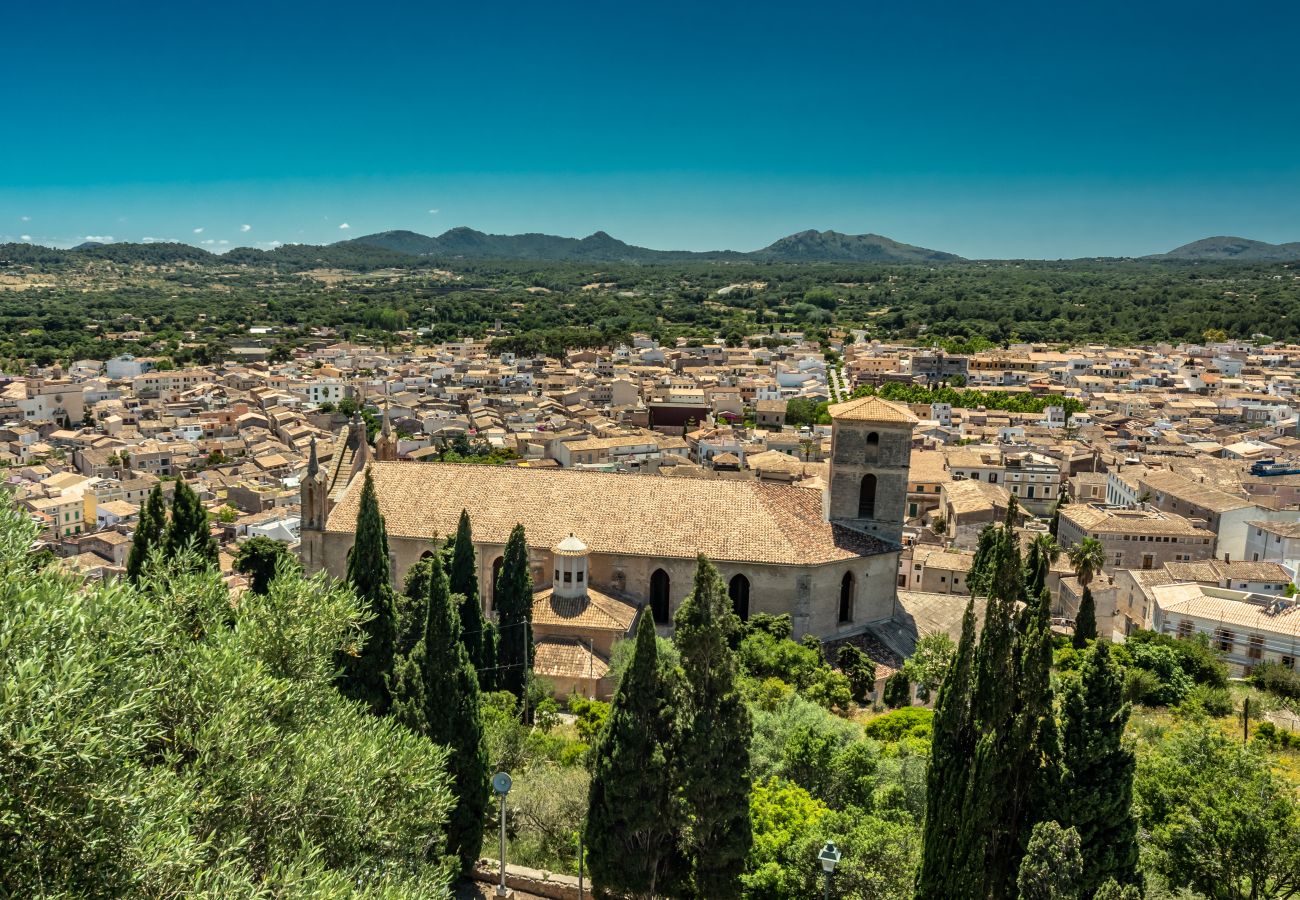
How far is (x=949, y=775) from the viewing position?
15.5 m

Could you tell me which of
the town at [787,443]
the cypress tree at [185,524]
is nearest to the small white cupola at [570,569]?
the town at [787,443]

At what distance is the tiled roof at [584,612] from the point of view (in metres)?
31.2

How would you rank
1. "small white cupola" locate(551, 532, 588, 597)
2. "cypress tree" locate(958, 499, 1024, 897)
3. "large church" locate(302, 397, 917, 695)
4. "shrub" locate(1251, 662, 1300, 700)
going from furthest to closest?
1. "shrub" locate(1251, 662, 1300, 700)
2. "large church" locate(302, 397, 917, 695)
3. "small white cupola" locate(551, 532, 588, 597)
4. "cypress tree" locate(958, 499, 1024, 897)

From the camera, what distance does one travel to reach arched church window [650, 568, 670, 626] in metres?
33.2

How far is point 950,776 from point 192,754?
37.3 ft

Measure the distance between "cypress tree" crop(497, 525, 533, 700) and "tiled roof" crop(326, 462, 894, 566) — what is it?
2839 millimetres

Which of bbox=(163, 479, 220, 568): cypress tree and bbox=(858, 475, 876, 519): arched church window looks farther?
bbox=(858, 475, 876, 519): arched church window

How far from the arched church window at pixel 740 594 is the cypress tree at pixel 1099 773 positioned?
17580 mm

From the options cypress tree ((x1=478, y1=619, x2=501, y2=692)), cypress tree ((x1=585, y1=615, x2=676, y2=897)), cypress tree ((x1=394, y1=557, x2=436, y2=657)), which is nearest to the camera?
cypress tree ((x1=585, y1=615, x2=676, y2=897))

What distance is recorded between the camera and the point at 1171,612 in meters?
44.8

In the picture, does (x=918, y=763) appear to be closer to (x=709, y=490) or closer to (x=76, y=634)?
(x=709, y=490)

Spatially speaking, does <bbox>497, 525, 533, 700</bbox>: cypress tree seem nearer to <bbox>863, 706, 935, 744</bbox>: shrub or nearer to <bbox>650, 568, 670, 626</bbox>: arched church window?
<bbox>650, 568, 670, 626</bbox>: arched church window

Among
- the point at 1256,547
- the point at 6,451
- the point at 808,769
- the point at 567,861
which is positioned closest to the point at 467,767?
the point at 567,861

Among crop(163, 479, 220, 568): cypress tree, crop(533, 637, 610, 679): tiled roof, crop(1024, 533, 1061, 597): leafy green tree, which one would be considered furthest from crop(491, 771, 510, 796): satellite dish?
crop(163, 479, 220, 568): cypress tree
